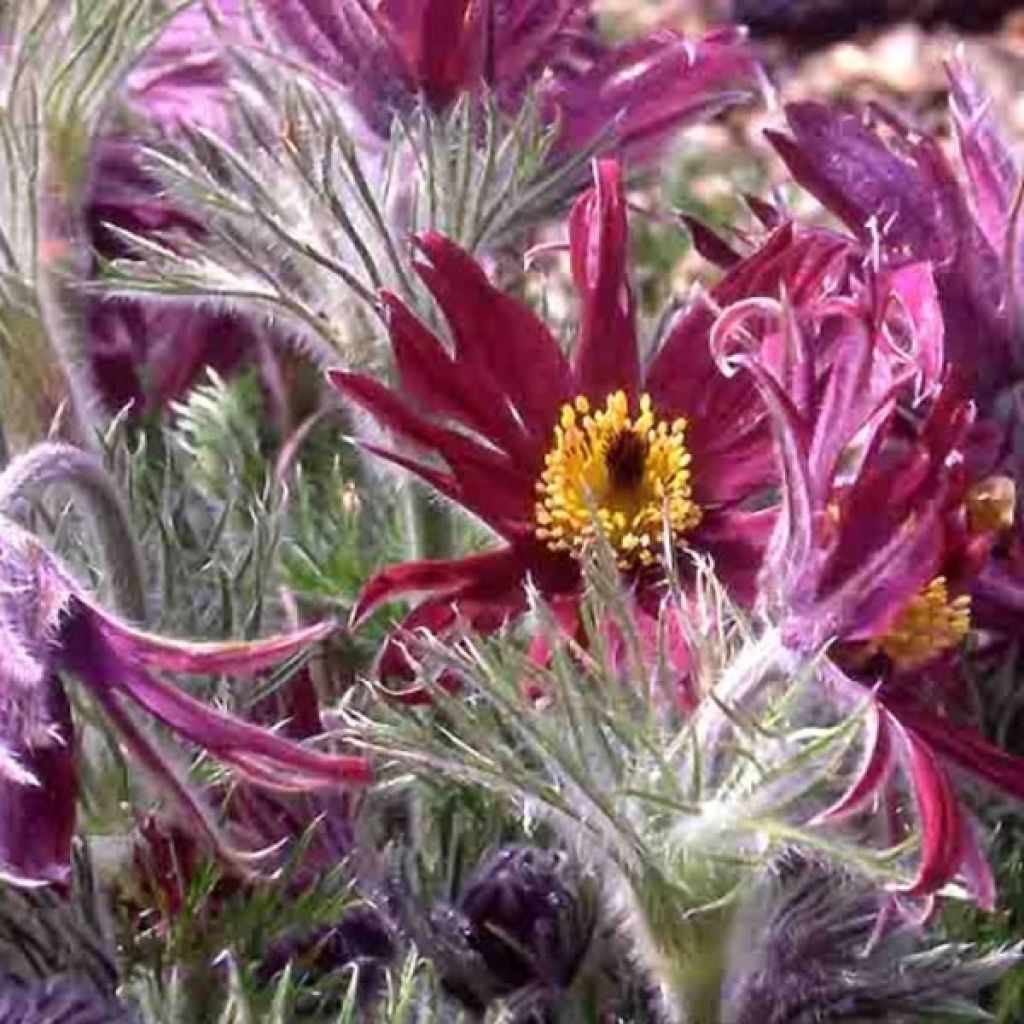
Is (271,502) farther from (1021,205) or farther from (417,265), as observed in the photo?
(1021,205)

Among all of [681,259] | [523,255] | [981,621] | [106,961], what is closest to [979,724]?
[981,621]

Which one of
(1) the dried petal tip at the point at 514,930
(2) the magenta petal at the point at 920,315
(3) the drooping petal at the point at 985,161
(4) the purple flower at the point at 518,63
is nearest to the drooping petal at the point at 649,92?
(4) the purple flower at the point at 518,63

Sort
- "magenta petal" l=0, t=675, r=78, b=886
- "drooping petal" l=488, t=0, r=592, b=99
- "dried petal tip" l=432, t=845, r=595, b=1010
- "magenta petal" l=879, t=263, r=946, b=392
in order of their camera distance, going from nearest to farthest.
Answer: "magenta petal" l=0, t=675, r=78, b=886
"magenta petal" l=879, t=263, r=946, b=392
"dried petal tip" l=432, t=845, r=595, b=1010
"drooping petal" l=488, t=0, r=592, b=99

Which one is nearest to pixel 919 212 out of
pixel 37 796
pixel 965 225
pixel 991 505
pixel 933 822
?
pixel 965 225

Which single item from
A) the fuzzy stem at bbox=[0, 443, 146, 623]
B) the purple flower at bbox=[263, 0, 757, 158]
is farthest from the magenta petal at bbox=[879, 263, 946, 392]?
the fuzzy stem at bbox=[0, 443, 146, 623]

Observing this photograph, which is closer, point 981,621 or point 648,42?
point 981,621

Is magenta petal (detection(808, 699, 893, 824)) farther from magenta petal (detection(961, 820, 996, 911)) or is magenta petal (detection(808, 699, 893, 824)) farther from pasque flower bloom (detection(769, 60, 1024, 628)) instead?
pasque flower bloom (detection(769, 60, 1024, 628))
